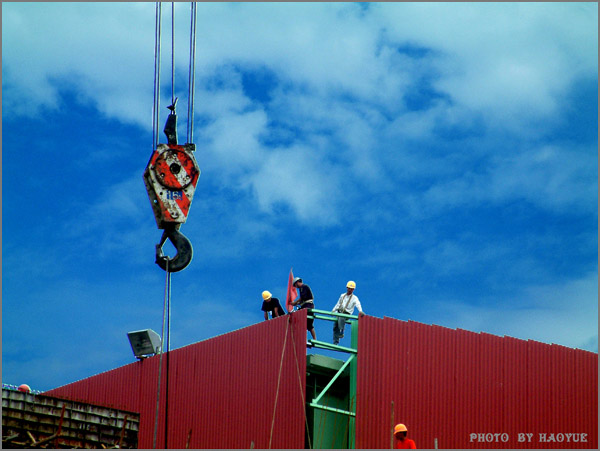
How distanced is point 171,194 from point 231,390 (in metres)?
7.04

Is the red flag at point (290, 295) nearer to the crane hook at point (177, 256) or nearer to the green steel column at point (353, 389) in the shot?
the green steel column at point (353, 389)

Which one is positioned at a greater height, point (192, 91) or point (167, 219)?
point (192, 91)

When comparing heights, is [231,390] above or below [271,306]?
below

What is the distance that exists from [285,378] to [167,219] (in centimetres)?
604

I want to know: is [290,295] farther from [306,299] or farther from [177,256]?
[177,256]

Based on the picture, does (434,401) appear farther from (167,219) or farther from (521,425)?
(167,219)

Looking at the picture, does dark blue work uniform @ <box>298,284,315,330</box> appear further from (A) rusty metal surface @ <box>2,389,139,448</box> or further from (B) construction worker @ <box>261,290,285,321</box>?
(A) rusty metal surface @ <box>2,389,139,448</box>

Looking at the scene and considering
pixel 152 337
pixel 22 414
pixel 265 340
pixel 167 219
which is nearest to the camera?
pixel 167 219

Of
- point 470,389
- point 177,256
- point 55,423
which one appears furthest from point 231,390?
point 177,256

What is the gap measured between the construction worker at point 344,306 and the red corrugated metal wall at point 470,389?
84 cm

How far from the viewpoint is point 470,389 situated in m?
20.4

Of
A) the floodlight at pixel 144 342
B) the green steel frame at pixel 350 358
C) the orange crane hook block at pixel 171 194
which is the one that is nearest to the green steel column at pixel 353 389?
the green steel frame at pixel 350 358

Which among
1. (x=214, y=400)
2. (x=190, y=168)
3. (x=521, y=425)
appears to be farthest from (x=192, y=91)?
(x=521, y=425)

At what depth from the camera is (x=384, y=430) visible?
66.0ft
